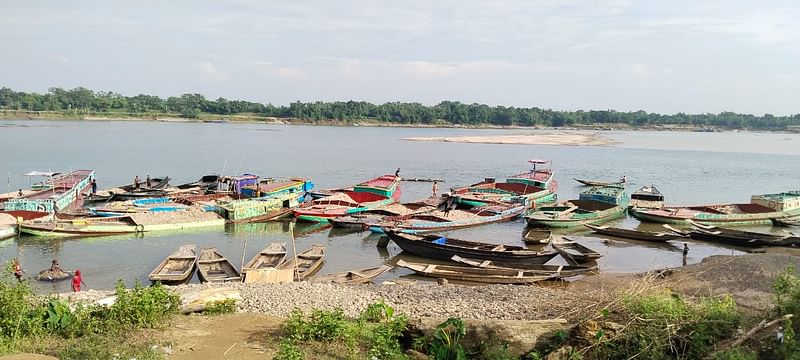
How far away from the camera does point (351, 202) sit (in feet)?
98.3

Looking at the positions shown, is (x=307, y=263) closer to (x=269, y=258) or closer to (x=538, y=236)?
(x=269, y=258)

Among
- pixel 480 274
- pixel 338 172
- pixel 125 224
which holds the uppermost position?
pixel 125 224

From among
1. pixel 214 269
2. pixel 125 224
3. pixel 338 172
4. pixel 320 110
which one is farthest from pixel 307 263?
pixel 320 110

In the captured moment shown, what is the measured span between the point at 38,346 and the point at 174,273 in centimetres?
874

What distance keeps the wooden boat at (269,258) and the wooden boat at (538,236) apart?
1071 cm

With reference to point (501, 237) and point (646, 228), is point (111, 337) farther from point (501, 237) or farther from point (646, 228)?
point (646, 228)

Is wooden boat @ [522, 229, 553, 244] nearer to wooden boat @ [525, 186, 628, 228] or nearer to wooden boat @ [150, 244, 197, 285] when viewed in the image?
wooden boat @ [525, 186, 628, 228]

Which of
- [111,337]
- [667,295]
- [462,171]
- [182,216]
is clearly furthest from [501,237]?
[462,171]

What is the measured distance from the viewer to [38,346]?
8773 millimetres

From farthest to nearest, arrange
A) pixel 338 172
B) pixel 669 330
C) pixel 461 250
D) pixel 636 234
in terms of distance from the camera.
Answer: pixel 338 172 < pixel 636 234 < pixel 461 250 < pixel 669 330

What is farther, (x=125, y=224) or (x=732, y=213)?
Result: (x=732, y=213)

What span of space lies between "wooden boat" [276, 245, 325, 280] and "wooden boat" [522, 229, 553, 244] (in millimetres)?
9286

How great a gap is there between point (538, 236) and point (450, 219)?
4073mm

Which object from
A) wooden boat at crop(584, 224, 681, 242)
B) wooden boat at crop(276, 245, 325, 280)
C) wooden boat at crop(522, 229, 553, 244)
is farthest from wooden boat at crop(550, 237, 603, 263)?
wooden boat at crop(276, 245, 325, 280)
